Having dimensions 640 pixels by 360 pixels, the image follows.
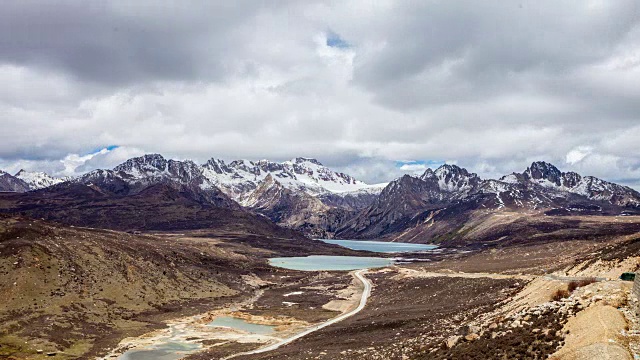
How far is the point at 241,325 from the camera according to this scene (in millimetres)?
115375

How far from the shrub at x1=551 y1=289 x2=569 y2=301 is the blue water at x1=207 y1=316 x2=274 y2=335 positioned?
65.8 metres

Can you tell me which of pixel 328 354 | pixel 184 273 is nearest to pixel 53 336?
pixel 328 354

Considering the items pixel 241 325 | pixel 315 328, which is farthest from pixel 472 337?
pixel 241 325

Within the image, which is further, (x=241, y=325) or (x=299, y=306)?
(x=299, y=306)

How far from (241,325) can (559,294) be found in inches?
3204

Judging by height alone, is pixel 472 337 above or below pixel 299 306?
above

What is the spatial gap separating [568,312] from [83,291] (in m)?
118

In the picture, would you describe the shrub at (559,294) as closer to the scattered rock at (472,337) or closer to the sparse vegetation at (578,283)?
the sparse vegetation at (578,283)

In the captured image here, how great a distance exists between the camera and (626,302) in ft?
135

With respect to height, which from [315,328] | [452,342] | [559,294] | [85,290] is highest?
[559,294]

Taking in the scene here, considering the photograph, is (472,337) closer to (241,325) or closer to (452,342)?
(452,342)

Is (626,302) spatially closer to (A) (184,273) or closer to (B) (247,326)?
(B) (247,326)

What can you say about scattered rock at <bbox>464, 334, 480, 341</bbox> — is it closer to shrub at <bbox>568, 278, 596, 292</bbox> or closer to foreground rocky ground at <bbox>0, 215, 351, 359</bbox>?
shrub at <bbox>568, 278, 596, 292</bbox>

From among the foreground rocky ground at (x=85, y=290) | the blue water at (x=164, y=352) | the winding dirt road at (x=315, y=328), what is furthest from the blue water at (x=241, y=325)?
the blue water at (x=164, y=352)
